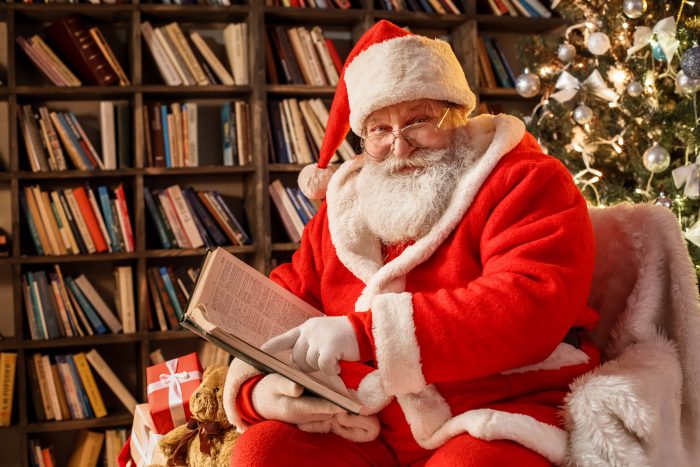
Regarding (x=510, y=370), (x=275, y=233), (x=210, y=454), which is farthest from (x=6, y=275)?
(x=510, y=370)

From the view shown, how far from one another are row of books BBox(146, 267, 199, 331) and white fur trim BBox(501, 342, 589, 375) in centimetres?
192

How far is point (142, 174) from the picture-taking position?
296cm

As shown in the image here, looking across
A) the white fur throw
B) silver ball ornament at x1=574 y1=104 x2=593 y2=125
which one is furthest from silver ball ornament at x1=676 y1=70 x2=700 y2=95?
the white fur throw

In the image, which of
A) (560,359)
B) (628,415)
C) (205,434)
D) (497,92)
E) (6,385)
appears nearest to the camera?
(628,415)

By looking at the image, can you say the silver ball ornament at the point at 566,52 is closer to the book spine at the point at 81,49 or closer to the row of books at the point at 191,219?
the row of books at the point at 191,219

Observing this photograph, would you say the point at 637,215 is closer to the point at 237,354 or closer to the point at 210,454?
the point at 237,354

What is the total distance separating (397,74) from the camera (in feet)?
4.99

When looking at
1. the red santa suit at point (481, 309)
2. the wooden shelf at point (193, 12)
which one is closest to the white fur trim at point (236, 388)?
the red santa suit at point (481, 309)

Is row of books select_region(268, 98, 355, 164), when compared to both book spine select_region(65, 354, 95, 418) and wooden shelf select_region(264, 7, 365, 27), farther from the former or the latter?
book spine select_region(65, 354, 95, 418)

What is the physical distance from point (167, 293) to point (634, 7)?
193cm

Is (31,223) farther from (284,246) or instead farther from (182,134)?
(284,246)

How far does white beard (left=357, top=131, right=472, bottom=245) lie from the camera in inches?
58.2

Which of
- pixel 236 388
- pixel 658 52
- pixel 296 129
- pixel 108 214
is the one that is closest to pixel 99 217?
pixel 108 214

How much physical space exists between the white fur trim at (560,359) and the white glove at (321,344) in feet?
0.93
